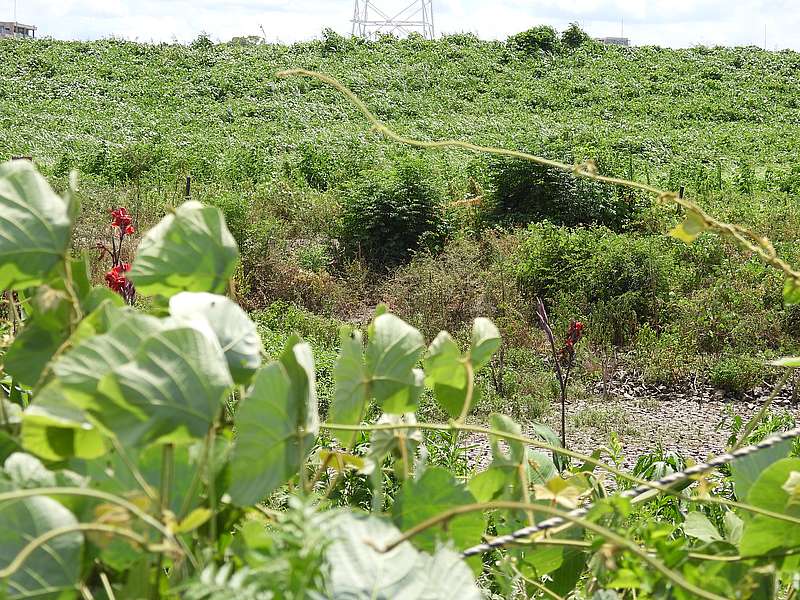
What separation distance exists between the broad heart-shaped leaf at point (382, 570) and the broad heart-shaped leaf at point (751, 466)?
24 centimetres

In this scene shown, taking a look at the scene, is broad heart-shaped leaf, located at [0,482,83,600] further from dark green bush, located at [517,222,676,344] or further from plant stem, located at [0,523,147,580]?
dark green bush, located at [517,222,676,344]

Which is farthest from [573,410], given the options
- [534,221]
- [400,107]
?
[400,107]

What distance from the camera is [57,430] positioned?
0.35 meters

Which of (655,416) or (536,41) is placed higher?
(536,41)

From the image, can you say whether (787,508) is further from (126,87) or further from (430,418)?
(126,87)

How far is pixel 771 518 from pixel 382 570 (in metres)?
0.21

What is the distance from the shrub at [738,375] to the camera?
4.34 metres

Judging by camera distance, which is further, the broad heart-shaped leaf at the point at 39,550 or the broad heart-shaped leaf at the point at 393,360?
the broad heart-shaped leaf at the point at 393,360

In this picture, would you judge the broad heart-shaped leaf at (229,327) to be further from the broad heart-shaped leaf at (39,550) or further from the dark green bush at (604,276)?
the dark green bush at (604,276)

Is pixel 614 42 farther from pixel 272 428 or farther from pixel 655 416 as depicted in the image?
pixel 272 428

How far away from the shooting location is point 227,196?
6.77m

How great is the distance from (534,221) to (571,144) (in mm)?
1238

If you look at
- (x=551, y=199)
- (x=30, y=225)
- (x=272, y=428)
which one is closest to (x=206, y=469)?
(x=272, y=428)

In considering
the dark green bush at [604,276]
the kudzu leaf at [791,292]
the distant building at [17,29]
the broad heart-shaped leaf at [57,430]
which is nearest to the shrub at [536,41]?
the dark green bush at [604,276]
